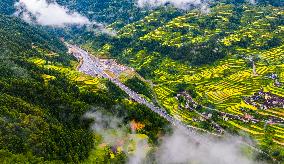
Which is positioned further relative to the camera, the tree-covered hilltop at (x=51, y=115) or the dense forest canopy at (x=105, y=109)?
the dense forest canopy at (x=105, y=109)

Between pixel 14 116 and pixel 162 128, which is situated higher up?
pixel 14 116

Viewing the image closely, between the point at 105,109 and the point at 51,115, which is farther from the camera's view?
the point at 105,109

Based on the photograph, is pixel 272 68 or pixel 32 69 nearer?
pixel 32 69

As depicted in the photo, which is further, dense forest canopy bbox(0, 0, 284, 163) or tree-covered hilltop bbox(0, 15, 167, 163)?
dense forest canopy bbox(0, 0, 284, 163)

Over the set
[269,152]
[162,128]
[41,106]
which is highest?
[41,106]

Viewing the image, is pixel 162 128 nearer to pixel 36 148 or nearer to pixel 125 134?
pixel 125 134

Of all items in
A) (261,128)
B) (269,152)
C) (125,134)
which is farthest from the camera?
(261,128)

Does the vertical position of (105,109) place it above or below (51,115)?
below

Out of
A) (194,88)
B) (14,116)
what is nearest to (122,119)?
(14,116)
